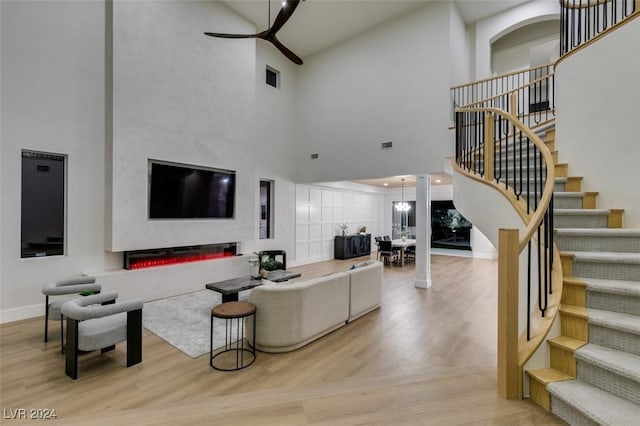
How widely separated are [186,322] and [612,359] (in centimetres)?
467

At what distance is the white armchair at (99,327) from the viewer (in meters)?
2.84

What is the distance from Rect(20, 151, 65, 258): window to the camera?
4480 mm

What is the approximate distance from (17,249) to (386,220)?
458 inches

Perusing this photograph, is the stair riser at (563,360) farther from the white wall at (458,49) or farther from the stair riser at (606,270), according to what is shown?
the white wall at (458,49)

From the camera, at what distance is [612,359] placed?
185 centimetres

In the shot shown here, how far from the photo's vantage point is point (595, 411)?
1.66 meters

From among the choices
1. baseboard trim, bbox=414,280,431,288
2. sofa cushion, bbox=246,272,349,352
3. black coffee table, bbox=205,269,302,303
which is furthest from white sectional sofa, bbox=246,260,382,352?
baseboard trim, bbox=414,280,431,288

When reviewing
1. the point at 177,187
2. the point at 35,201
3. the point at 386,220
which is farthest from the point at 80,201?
the point at 386,220

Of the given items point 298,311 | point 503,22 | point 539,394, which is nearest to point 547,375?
point 539,394

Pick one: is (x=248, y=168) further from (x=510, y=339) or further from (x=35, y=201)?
(x=510, y=339)

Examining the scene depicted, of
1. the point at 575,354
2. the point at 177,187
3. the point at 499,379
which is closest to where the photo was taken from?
the point at 575,354

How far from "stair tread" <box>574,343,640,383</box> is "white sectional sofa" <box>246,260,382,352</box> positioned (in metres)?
2.51

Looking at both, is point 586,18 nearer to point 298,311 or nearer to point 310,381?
point 298,311

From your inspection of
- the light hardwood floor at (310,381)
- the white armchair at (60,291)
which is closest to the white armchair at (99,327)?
the light hardwood floor at (310,381)
